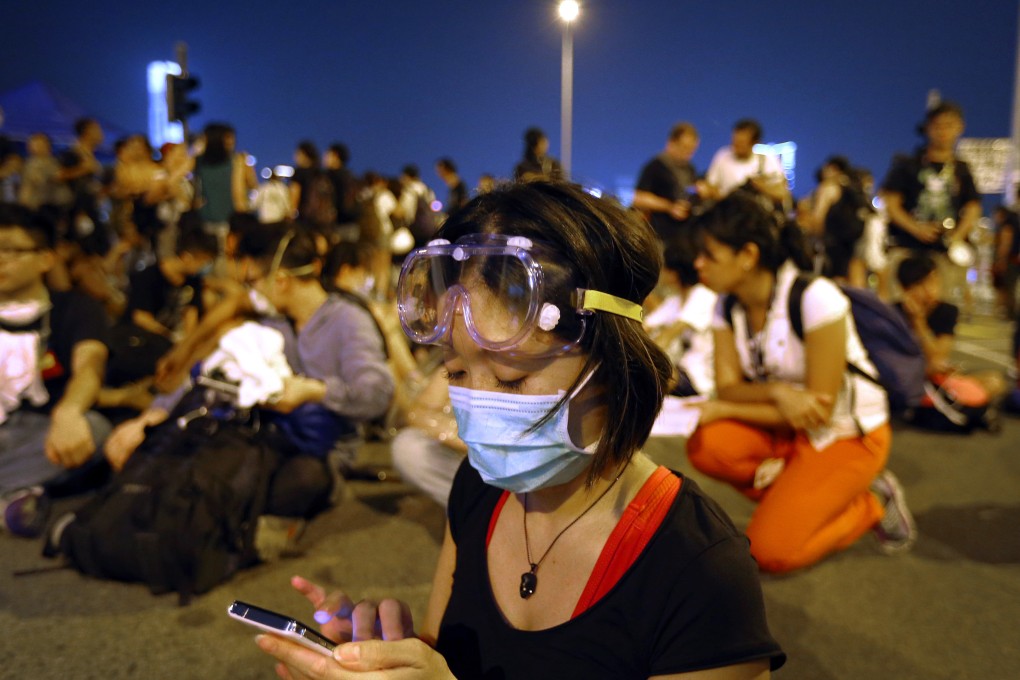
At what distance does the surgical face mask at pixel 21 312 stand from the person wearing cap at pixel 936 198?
247 inches

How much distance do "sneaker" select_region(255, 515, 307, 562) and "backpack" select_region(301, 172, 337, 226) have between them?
210 inches

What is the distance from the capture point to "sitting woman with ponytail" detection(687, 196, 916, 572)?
3.28m

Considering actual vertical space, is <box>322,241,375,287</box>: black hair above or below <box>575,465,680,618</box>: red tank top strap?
above

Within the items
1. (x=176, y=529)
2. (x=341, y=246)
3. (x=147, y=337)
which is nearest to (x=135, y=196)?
(x=147, y=337)

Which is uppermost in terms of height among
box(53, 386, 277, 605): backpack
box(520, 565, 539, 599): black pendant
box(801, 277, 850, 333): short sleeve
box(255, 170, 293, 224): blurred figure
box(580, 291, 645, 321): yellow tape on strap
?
box(255, 170, 293, 224): blurred figure

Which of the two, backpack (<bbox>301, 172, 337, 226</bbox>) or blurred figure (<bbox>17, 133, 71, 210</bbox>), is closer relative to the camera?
backpack (<bbox>301, 172, 337, 226</bbox>)

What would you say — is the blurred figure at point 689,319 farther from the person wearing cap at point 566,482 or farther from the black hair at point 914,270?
the person wearing cap at point 566,482

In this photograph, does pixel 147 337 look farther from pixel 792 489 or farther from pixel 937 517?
pixel 937 517

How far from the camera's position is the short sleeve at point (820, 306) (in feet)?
10.7

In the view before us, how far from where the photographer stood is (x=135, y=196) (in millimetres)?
8734

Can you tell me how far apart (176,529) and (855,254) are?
7417 millimetres

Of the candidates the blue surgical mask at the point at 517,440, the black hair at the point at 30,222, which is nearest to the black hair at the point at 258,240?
the black hair at the point at 30,222

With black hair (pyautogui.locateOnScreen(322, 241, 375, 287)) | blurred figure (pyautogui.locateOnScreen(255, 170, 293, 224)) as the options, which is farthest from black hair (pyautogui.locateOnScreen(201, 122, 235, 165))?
black hair (pyautogui.locateOnScreen(322, 241, 375, 287))

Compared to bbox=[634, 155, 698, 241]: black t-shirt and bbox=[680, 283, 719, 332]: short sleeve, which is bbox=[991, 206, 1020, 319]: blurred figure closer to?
bbox=[634, 155, 698, 241]: black t-shirt
